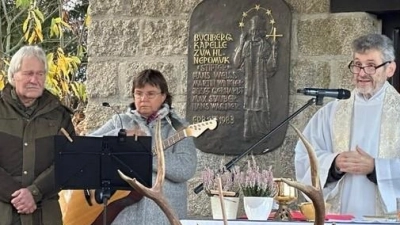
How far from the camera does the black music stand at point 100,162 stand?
203 inches

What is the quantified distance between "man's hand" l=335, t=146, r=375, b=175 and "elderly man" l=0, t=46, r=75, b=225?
4.78 ft

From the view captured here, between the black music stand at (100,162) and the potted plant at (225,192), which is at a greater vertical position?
the black music stand at (100,162)

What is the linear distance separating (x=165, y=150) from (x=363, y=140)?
1.04 metres

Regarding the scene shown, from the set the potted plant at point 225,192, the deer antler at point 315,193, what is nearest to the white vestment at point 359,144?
the potted plant at point 225,192

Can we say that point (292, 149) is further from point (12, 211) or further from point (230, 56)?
point (12, 211)

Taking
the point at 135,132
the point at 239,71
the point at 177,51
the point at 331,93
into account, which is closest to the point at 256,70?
the point at 239,71

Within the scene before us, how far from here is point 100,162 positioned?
17.0 ft

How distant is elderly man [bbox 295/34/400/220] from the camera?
17.3 feet

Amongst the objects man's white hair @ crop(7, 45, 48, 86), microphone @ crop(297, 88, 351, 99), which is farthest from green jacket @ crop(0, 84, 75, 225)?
microphone @ crop(297, 88, 351, 99)

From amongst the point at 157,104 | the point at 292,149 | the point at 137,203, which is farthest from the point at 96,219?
the point at 292,149

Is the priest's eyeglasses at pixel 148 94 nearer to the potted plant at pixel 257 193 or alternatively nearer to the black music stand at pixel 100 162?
the black music stand at pixel 100 162

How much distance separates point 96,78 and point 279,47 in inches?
52.5

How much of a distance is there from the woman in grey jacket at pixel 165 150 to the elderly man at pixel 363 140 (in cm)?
61

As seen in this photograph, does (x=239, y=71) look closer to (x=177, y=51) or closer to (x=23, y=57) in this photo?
(x=177, y=51)
